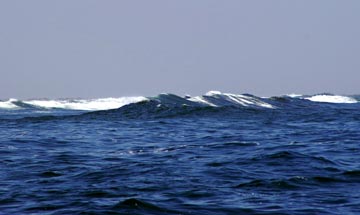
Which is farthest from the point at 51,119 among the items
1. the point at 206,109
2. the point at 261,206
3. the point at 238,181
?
the point at 261,206

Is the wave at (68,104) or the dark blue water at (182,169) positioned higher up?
the wave at (68,104)

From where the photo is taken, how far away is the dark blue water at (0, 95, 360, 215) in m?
11.7

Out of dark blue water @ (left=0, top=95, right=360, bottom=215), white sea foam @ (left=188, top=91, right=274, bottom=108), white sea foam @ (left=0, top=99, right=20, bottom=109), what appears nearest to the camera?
dark blue water @ (left=0, top=95, right=360, bottom=215)

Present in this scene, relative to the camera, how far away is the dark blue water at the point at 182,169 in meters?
11.7

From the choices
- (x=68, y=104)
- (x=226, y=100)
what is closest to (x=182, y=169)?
(x=226, y=100)

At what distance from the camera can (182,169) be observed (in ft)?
51.9

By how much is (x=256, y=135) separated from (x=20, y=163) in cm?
1044

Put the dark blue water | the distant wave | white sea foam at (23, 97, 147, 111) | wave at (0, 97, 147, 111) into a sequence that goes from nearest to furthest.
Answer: the dark blue water
the distant wave
wave at (0, 97, 147, 111)
white sea foam at (23, 97, 147, 111)

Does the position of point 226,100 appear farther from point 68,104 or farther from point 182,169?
point 182,169

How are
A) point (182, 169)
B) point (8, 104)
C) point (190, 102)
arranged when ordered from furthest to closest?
1. point (8, 104)
2. point (190, 102)
3. point (182, 169)

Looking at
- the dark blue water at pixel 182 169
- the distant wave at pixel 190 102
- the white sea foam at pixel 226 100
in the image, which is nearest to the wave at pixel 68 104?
the distant wave at pixel 190 102

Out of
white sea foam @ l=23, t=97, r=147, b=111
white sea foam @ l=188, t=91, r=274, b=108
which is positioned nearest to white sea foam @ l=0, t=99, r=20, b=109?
white sea foam @ l=23, t=97, r=147, b=111

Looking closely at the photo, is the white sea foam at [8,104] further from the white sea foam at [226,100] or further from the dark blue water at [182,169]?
the dark blue water at [182,169]

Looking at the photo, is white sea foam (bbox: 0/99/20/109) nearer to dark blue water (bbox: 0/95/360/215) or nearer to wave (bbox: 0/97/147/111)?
wave (bbox: 0/97/147/111)
